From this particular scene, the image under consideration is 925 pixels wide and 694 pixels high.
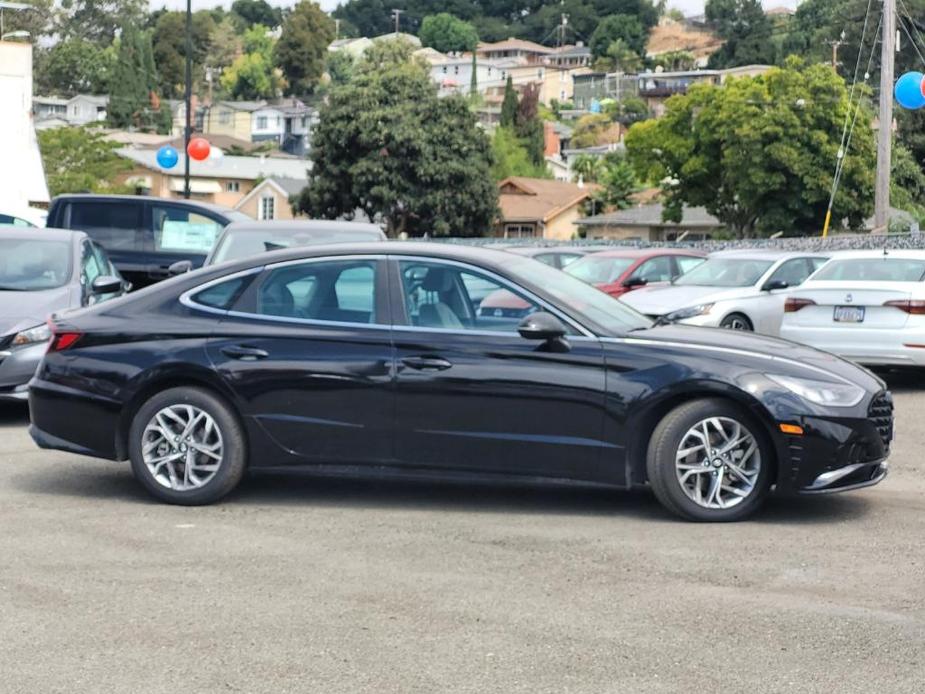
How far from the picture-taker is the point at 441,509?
870 centimetres

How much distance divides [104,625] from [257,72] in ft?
604

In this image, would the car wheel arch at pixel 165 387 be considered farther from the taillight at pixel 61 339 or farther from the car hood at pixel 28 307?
the car hood at pixel 28 307

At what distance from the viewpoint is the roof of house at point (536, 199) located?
90.9m

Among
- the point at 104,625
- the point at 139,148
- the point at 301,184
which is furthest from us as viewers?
the point at 139,148

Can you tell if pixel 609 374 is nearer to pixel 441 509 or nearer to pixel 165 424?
pixel 441 509

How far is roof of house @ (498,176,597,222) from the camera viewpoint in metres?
90.9

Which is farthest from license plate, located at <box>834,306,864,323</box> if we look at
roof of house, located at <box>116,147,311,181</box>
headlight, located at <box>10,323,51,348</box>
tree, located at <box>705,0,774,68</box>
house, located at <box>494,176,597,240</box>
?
tree, located at <box>705,0,774,68</box>

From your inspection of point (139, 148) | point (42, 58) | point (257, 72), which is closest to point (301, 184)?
point (139, 148)

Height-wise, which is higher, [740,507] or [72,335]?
[72,335]

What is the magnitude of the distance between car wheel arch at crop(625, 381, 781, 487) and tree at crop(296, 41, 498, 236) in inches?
2469

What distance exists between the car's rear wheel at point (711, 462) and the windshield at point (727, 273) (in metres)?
11.5

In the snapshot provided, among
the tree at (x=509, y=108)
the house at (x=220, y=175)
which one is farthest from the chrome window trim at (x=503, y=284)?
the tree at (x=509, y=108)

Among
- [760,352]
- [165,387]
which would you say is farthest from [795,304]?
[165,387]

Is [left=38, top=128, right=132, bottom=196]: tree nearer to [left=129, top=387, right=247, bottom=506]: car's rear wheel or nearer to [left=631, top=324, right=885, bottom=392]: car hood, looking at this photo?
[left=129, top=387, right=247, bottom=506]: car's rear wheel
